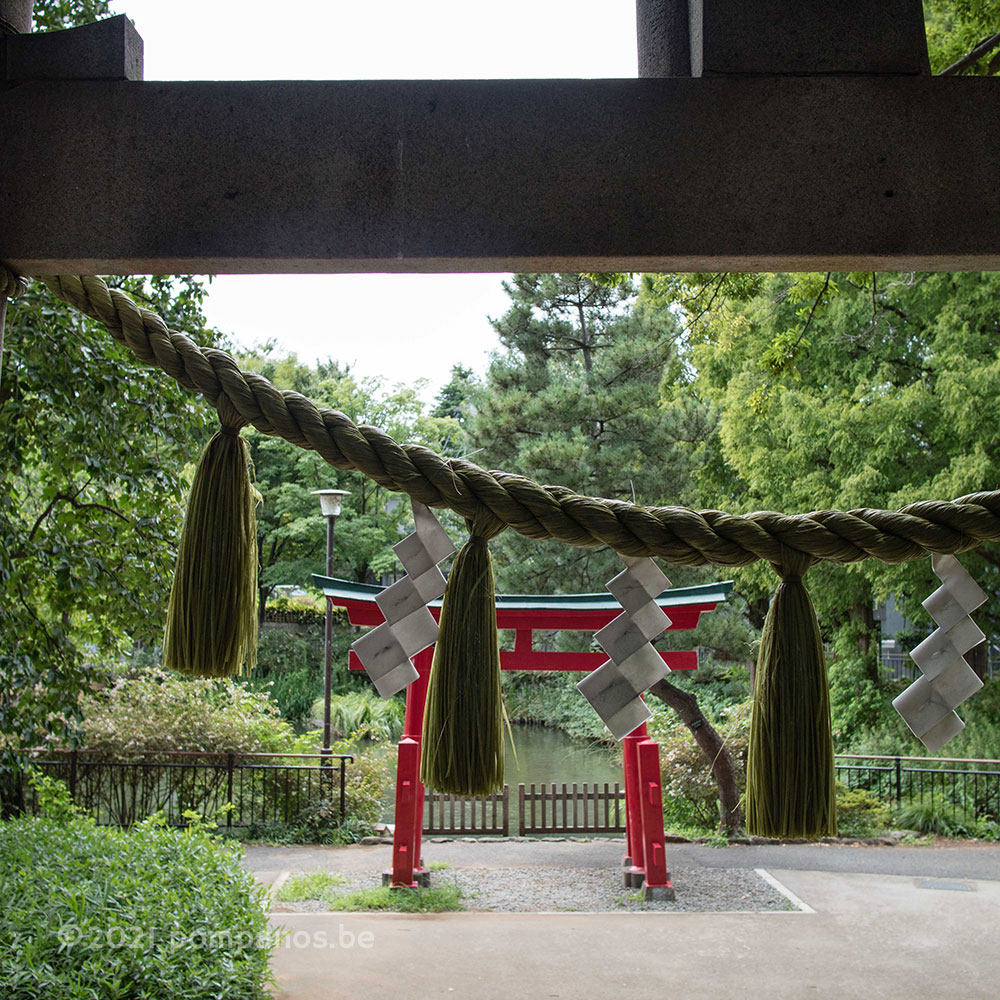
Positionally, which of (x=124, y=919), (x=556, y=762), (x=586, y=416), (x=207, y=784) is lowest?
(x=556, y=762)

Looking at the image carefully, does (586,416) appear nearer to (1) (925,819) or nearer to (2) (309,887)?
(1) (925,819)

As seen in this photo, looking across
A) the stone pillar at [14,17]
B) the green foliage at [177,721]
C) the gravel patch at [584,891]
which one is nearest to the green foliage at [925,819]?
the gravel patch at [584,891]

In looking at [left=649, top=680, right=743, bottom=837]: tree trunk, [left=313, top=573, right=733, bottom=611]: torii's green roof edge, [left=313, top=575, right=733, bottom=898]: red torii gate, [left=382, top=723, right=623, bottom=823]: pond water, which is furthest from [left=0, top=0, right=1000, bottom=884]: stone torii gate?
[left=382, top=723, right=623, bottom=823]: pond water

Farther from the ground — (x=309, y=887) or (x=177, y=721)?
(x=177, y=721)

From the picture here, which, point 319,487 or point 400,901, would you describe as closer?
point 400,901

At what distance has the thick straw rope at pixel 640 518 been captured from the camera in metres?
0.91

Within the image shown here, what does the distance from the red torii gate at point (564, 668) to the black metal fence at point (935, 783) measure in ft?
9.35

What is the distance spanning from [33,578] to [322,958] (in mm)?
2373

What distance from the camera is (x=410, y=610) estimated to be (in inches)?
39.3

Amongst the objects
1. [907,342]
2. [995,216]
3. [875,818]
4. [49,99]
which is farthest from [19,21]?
[907,342]

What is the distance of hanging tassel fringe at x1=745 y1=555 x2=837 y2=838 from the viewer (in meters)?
0.95

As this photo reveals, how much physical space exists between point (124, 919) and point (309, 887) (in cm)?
341

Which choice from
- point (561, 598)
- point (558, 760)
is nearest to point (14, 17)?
point (561, 598)

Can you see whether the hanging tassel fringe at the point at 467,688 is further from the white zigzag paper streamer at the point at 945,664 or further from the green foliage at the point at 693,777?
the green foliage at the point at 693,777
